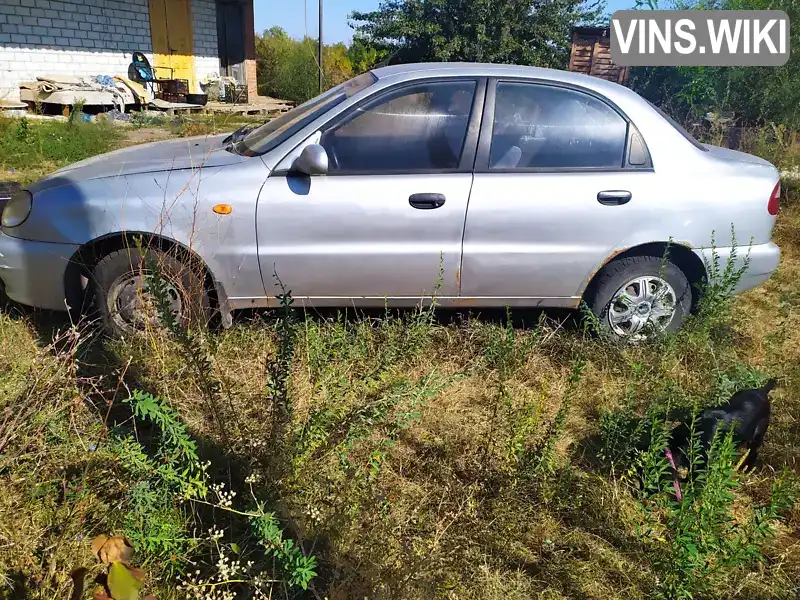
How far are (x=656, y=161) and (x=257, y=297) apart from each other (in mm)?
2481

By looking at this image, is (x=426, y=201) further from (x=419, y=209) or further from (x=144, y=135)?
(x=144, y=135)

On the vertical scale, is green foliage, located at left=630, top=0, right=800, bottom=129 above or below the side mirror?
above

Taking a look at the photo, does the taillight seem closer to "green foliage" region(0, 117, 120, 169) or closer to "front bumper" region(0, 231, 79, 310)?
"front bumper" region(0, 231, 79, 310)

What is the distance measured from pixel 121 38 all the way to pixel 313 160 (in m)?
15.0

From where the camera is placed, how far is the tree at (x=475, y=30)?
15.8 m

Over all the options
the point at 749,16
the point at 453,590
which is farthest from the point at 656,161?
the point at 749,16

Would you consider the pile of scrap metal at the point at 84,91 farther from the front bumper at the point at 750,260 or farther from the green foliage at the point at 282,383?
the front bumper at the point at 750,260

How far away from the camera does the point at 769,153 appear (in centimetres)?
755

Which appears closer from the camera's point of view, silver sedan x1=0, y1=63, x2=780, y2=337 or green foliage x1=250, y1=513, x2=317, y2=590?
green foliage x1=250, y1=513, x2=317, y2=590

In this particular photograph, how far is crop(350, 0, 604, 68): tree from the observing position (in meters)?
15.8

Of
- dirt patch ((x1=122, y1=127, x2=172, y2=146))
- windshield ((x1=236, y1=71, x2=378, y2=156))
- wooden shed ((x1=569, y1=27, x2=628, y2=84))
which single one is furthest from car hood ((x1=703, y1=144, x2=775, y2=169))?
wooden shed ((x1=569, y1=27, x2=628, y2=84))

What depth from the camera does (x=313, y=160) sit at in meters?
3.12

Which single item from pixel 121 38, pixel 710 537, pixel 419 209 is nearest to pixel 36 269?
pixel 419 209

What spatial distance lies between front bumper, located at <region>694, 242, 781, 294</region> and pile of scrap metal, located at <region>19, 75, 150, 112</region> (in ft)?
41.0
